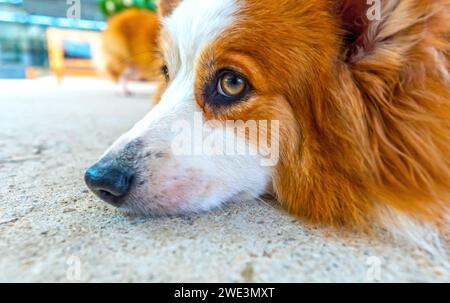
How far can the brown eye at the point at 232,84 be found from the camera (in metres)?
1.04

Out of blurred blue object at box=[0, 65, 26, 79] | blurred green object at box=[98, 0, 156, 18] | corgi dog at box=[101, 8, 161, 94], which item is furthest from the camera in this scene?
blurred green object at box=[98, 0, 156, 18]

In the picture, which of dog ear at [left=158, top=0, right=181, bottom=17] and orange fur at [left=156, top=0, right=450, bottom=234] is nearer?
orange fur at [left=156, top=0, right=450, bottom=234]

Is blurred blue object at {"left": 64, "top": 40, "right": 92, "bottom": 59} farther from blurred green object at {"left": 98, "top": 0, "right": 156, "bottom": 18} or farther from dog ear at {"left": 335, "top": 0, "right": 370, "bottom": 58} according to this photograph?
dog ear at {"left": 335, "top": 0, "right": 370, "bottom": 58}

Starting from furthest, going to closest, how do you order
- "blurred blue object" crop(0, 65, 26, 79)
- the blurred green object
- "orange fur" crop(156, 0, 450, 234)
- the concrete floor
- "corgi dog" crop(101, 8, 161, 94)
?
the blurred green object → "blurred blue object" crop(0, 65, 26, 79) → "corgi dog" crop(101, 8, 161, 94) → "orange fur" crop(156, 0, 450, 234) → the concrete floor

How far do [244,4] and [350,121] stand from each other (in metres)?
0.46

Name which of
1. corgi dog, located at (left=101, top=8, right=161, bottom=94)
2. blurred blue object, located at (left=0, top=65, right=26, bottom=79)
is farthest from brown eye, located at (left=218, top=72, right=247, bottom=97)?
blurred blue object, located at (left=0, top=65, right=26, bottom=79)

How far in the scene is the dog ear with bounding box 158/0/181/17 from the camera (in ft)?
4.98

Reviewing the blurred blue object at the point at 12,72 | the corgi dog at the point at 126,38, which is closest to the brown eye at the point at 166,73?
the corgi dog at the point at 126,38

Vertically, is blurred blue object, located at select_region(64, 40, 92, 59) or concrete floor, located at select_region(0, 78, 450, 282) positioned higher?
blurred blue object, located at select_region(64, 40, 92, 59)

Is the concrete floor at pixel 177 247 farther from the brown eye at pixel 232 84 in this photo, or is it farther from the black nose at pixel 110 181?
the brown eye at pixel 232 84

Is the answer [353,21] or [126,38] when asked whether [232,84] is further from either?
[126,38]

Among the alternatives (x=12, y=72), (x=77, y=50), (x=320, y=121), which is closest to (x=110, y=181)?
(x=320, y=121)

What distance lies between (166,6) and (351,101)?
1.00 metres

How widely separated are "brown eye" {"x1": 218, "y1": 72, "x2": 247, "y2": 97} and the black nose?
357mm
